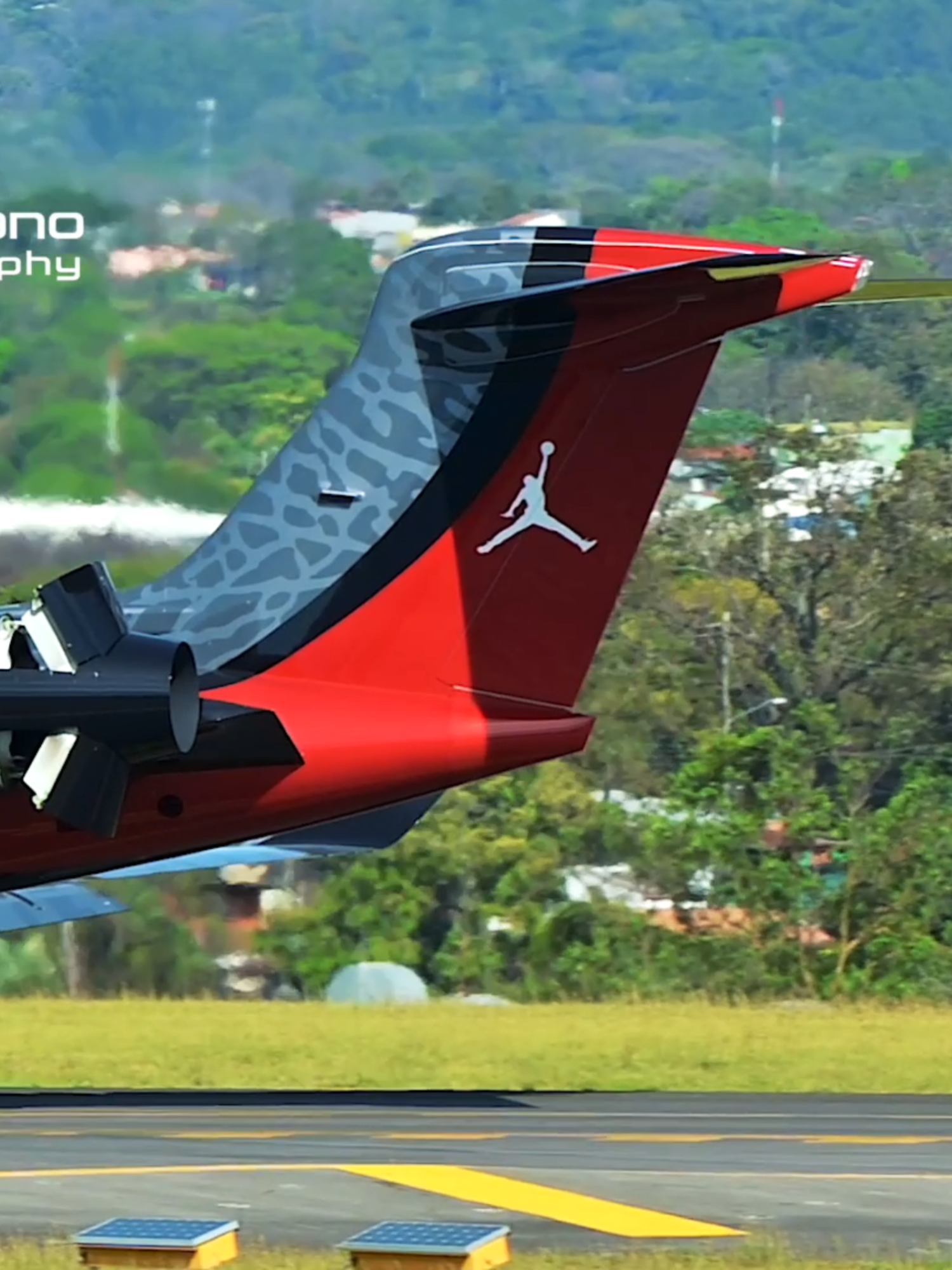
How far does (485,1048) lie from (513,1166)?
37.2ft

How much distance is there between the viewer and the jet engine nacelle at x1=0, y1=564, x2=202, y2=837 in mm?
19562

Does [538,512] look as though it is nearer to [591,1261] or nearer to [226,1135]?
[226,1135]

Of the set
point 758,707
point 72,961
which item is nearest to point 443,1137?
point 72,961

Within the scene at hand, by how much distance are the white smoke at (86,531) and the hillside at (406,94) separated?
71.5 ft

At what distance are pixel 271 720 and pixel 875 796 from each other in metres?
32.1

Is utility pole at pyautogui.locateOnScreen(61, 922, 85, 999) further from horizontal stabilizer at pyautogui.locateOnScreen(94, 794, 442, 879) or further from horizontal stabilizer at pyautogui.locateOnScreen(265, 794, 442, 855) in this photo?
horizontal stabilizer at pyautogui.locateOnScreen(265, 794, 442, 855)

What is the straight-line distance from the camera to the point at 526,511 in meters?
21.6

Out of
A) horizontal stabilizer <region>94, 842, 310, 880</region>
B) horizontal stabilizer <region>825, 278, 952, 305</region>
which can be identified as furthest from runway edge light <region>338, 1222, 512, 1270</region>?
horizontal stabilizer <region>94, 842, 310, 880</region>

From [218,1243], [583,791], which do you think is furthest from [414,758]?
[583,791]

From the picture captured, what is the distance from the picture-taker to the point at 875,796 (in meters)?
52.0

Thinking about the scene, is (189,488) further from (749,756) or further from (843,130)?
(843,130)

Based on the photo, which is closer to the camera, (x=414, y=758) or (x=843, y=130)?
(x=414, y=758)

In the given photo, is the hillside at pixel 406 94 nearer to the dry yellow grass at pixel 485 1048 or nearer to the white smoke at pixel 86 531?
the white smoke at pixel 86 531

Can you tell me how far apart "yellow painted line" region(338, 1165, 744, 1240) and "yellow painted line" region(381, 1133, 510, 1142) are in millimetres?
1662
